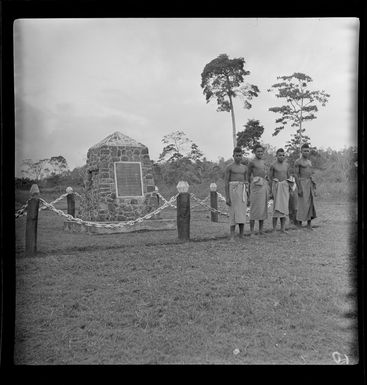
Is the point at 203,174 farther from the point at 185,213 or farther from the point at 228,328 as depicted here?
the point at 228,328

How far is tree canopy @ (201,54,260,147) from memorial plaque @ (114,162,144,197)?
143 centimetres

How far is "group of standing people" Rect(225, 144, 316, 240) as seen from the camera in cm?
420

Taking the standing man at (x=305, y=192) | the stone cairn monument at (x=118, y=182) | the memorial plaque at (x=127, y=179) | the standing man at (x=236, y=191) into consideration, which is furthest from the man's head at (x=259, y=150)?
the memorial plaque at (x=127, y=179)

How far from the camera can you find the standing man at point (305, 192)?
4262 mm

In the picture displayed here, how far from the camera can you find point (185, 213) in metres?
4.23

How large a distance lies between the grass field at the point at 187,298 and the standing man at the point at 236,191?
0.18 meters

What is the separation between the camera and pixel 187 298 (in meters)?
3.78

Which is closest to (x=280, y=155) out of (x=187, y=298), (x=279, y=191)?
(x=279, y=191)

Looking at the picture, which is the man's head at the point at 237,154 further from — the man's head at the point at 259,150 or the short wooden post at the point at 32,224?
the short wooden post at the point at 32,224

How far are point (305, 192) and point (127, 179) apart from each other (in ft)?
6.84

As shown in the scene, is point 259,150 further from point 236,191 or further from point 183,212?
point 183,212

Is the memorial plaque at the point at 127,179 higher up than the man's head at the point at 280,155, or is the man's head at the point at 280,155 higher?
the man's head at the point at 280,155

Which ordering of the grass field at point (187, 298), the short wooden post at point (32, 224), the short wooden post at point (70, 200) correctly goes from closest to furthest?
the grass field at point (187, 298) → the short wooden post at point (32, 224) → the short wooden post at point (70, 200)
